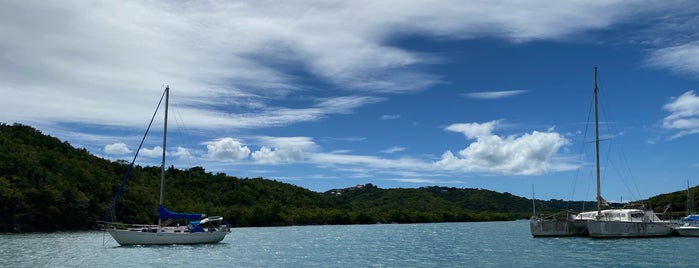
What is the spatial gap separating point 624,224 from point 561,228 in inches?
329

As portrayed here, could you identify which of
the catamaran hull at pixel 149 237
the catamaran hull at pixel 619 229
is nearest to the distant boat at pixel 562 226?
the catamaran hull at pixel 619 229

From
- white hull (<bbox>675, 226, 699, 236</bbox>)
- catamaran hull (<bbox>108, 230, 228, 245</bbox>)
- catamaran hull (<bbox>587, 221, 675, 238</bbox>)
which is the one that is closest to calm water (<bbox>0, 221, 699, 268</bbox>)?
catamaran hull (<bbox>108, 230, 228, 245</bbox>)

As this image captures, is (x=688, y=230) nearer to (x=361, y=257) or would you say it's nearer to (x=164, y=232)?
(x=361, y=257)

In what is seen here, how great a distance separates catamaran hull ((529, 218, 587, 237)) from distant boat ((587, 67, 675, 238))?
2.91 m

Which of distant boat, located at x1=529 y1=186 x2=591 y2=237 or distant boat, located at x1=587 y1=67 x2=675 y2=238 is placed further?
distant boat, located at x1=529 y1=186 x2=591 y2=237

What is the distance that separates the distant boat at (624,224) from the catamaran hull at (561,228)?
2.91 m

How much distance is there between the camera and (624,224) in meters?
76.2

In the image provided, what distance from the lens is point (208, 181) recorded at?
19338 centimetres

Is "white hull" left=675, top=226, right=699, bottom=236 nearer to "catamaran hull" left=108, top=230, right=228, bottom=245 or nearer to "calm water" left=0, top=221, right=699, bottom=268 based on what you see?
"calm water" left=0, top=221, right=699, bottom=268

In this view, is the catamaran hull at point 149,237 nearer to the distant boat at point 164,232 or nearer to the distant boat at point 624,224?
the distant boat at point 164,232

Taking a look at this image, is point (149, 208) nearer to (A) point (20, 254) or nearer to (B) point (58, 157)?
(B) point (58, 157)

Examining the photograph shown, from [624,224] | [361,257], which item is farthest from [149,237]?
[624,224]

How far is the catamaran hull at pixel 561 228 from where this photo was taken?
8194 centimetres

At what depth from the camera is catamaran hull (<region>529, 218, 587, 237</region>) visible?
81.9 m
